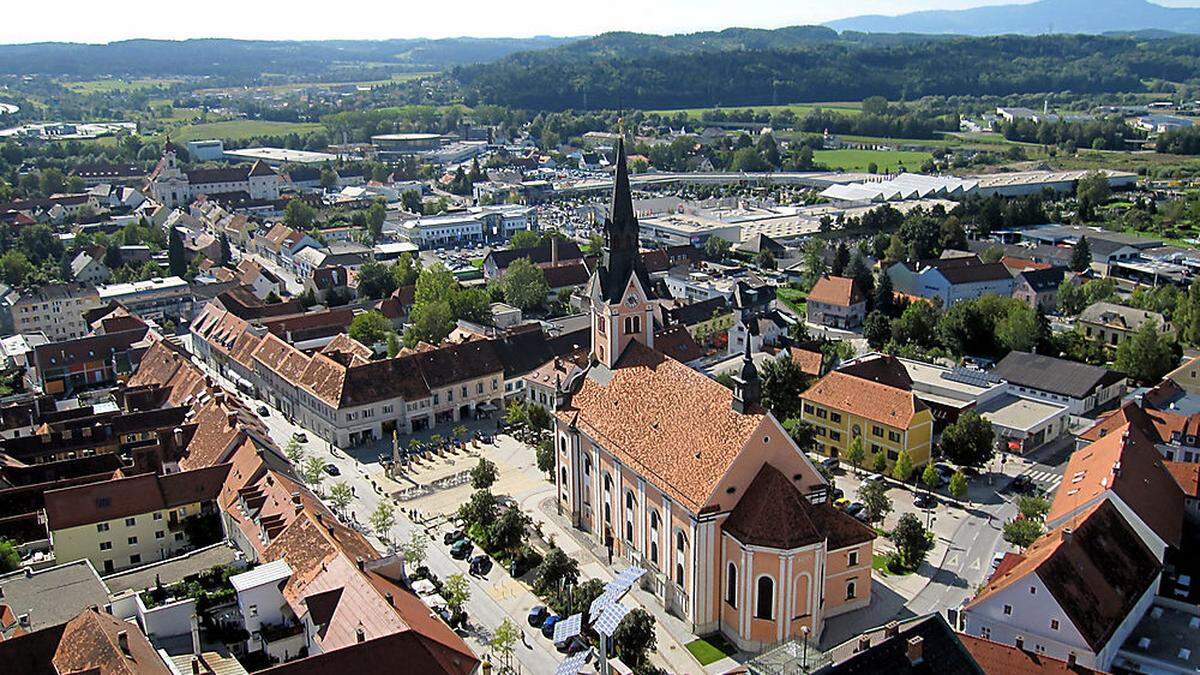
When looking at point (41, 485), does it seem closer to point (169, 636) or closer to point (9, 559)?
point (9, 559)

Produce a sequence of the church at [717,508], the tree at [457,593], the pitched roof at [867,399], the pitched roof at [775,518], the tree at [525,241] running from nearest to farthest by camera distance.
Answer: the pitched roof at [775,518] → the church at [717,508] → the tree at [457,593] → the pitched roof at [867,399] → the tree at [525,241]

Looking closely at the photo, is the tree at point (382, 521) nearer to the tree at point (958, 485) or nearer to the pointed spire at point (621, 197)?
the pointed spire at point (621, 197)

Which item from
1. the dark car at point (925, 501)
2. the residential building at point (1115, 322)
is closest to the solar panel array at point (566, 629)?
the dark car at point (925, 501)

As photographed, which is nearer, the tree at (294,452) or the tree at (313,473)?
the tree at (313,473)

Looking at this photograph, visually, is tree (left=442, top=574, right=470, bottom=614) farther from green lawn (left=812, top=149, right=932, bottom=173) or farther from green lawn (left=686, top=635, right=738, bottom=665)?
green lawn (left=812, top=149, right=932, bottom=173)

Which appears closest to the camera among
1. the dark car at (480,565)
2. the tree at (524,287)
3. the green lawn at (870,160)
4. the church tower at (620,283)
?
the dark car at (480,565)

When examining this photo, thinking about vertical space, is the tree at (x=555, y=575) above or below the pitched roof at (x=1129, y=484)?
below
